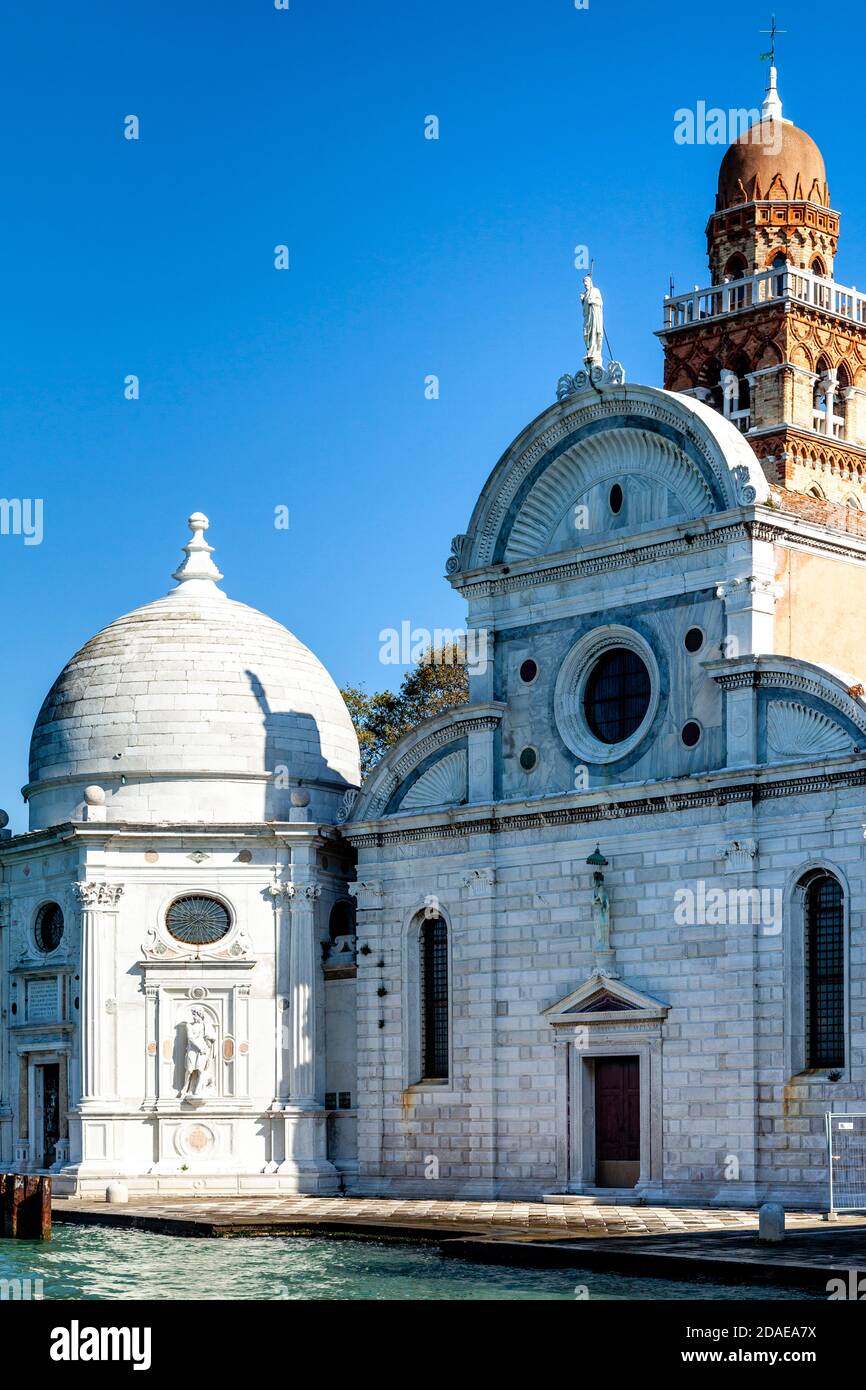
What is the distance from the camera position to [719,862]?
3534 cm

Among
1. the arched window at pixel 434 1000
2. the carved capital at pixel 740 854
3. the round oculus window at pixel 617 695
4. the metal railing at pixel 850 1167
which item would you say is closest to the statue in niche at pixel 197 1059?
the arched window at pixel 434 1000

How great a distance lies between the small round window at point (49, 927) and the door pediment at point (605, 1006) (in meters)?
10.0

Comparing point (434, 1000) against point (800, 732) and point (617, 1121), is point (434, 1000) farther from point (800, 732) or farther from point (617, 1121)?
point (800, 732)

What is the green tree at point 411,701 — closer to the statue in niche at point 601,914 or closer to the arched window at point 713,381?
the arched window at point 713,381

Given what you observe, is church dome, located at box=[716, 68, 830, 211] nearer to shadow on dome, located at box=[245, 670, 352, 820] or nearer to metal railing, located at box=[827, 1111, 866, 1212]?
shadow on dome, located at box=[245, 670, 352, 820]

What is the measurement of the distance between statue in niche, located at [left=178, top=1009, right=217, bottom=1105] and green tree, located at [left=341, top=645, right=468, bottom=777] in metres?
18.8

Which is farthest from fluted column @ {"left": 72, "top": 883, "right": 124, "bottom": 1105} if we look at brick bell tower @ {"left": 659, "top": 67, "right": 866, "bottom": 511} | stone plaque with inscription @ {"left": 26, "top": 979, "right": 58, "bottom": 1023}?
brick bell tower @ {"left": 659, "top": 67, "right": 866, "bottom": 511}

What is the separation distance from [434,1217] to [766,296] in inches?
917

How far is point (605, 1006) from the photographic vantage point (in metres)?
36.8

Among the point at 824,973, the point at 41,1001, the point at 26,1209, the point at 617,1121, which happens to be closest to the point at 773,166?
the point at 824,973

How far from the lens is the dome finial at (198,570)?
148 ft

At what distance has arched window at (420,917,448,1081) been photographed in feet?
131
